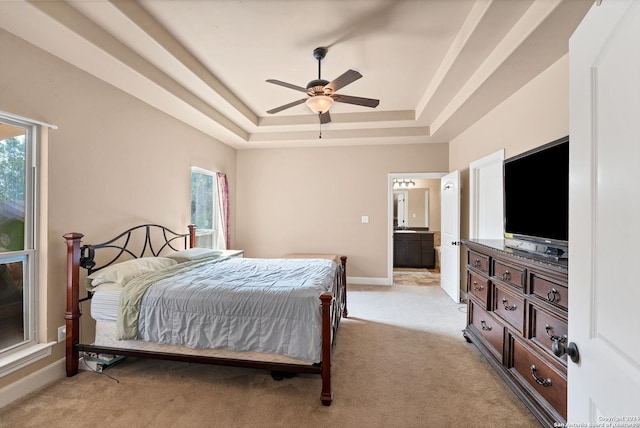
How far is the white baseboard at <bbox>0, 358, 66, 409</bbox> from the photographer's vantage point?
1994 millimetres

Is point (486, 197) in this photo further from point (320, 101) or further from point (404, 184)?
point (404, 184)

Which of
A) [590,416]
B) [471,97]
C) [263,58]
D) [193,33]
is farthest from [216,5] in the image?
[590,416]

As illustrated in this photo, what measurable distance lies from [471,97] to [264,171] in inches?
147

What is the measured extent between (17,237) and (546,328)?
371 cm

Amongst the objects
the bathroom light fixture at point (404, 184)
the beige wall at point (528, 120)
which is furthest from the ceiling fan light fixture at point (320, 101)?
the bathroom light fixture at point (404, 184)

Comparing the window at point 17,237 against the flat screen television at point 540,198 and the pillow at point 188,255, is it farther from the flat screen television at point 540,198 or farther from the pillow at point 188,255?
the flat screen television at point 540,198

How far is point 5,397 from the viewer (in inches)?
78.1

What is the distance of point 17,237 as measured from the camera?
2.16m

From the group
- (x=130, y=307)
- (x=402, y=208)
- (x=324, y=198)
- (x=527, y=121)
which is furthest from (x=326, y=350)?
(x=402, y=208)

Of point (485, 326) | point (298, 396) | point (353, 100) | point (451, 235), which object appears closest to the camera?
point (298, 396)

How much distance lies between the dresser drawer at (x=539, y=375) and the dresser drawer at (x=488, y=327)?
5.7 inches

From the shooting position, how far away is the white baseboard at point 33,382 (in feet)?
6.54

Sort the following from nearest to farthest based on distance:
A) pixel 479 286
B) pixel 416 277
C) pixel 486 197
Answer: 1. pixel 479 286
2. pixel 486 197
3. pixel 416 277

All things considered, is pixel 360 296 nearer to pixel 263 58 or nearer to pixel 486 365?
pixel 486 365
